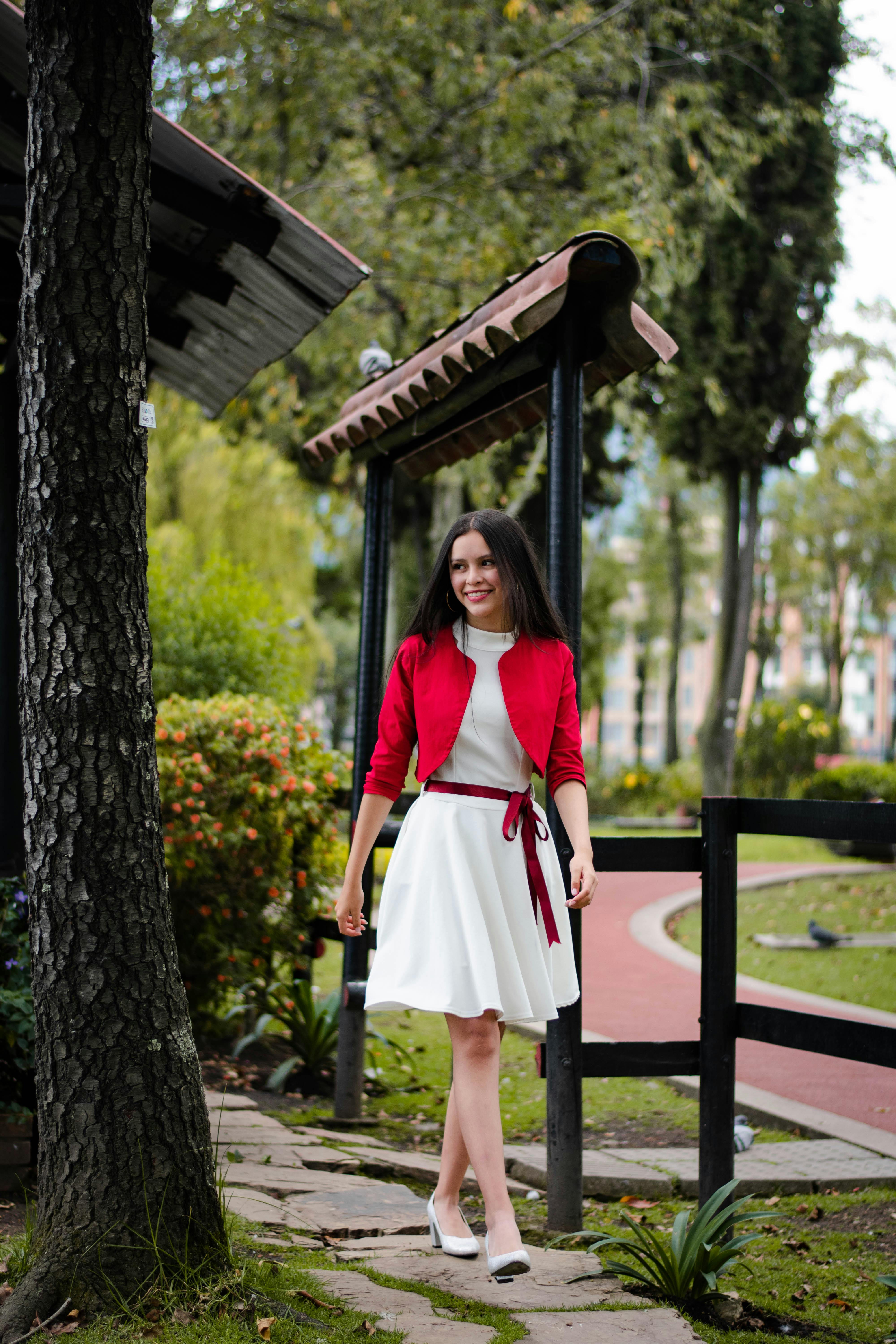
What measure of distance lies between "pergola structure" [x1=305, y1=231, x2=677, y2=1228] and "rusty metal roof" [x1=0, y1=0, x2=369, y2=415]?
0.63 metres

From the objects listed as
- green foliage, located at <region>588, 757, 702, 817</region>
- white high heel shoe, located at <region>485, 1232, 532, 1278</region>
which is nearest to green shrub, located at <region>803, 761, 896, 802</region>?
green foliage, located at <region>588, 757, 702, 817</region>

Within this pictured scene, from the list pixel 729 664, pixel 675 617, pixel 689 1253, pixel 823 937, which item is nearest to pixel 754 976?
pixel 823 937

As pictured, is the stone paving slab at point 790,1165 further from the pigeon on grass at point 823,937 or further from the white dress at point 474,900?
the pigeon on grass at point 823,937

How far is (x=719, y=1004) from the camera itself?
140 inches

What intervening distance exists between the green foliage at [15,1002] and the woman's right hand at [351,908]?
3.23 ft

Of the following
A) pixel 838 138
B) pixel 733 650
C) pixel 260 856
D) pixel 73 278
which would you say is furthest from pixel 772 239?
pixel 73 278

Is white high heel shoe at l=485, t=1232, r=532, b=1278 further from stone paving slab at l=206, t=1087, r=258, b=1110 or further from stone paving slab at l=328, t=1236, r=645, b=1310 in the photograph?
stone paving slab at l=206, t=1087, r=258, b=1110

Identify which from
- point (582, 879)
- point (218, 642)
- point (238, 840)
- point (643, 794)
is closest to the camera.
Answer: point (582, 879)

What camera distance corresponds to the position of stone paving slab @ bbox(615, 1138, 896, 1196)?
14.3 feet

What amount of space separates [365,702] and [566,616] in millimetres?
1720

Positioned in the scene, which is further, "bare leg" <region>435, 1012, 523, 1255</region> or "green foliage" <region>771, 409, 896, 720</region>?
"green foliage" <region>771, 409, 896, 720</region>

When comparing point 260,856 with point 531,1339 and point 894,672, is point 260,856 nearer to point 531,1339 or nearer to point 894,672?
point 531,1339

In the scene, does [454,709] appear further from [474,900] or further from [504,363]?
[504,363]

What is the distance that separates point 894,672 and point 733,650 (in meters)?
68.6
